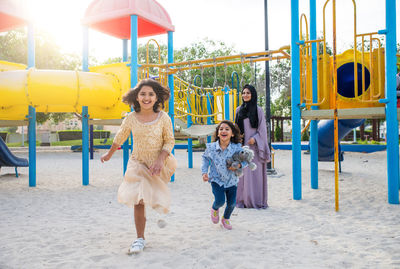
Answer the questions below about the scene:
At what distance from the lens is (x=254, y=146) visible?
4.91 metres

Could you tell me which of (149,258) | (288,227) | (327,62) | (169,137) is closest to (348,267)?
(288,227)

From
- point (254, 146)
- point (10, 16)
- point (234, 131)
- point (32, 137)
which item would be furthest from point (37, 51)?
point (234, 131)

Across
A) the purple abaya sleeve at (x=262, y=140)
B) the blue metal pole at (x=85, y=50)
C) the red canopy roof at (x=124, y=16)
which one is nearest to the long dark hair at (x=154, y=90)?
the purple abaya sleeve at (x=262, y=140)

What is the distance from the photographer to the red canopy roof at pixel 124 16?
7.25 m

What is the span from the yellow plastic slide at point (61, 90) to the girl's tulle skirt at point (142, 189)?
10.7 ft

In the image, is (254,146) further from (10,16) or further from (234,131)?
(10,16)

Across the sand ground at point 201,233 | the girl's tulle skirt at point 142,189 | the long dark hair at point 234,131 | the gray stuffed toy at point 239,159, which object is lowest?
the sand ground at point 201,233

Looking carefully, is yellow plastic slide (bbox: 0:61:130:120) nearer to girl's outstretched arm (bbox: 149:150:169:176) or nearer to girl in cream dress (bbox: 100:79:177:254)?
girl in cream dress (bbox: 100:79:177:254)

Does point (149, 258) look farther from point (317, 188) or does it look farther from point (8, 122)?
point (8, 122)

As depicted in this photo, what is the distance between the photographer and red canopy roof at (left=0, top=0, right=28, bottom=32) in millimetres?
6930

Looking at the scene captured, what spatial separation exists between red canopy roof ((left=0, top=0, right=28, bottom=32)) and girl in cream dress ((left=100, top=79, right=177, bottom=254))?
5349 mm

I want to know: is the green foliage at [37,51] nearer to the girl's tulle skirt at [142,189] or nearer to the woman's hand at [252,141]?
the woman's hand at [252,141]

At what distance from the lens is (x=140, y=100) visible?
3123mm

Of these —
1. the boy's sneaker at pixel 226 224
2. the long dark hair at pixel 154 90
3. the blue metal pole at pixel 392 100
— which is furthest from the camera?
the blue metal pole at pixel 392 100
